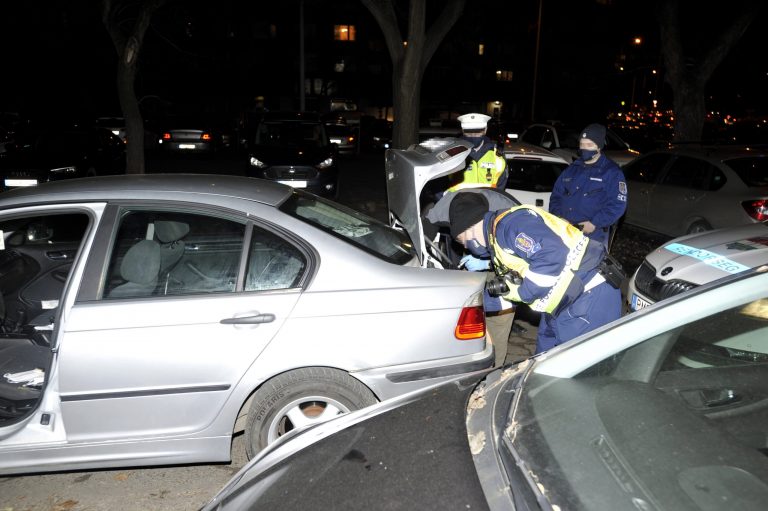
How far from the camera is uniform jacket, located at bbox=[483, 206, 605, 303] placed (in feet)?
10.4

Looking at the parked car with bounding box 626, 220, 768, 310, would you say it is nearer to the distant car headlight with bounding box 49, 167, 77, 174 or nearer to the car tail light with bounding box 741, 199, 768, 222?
the car tail light with bounding box 741, 199, 768, 222

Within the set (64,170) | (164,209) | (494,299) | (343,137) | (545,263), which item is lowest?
(343,137)

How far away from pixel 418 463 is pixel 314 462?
0.37 metres

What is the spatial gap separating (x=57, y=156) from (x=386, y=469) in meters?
11.8

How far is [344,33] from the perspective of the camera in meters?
44.3

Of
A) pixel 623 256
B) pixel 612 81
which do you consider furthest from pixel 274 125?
pixel 612 81

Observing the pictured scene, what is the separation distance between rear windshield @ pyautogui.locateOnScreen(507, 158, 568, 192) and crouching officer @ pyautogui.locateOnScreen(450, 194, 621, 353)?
4.36 metres

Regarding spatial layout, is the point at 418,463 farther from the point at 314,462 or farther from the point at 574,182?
the point at 574,182

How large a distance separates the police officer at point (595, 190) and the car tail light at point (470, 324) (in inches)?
104

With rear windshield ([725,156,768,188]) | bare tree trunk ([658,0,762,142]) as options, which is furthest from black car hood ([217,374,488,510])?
bare tree trunk ([658,0,762,142])

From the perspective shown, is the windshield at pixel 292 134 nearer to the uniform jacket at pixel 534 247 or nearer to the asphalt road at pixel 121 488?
the asphalt road at pixel 121 488

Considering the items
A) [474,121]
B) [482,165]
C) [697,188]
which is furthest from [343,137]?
[482,165]

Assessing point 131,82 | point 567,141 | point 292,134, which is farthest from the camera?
point 567,141

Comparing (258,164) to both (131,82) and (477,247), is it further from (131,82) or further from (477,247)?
(477,247)
